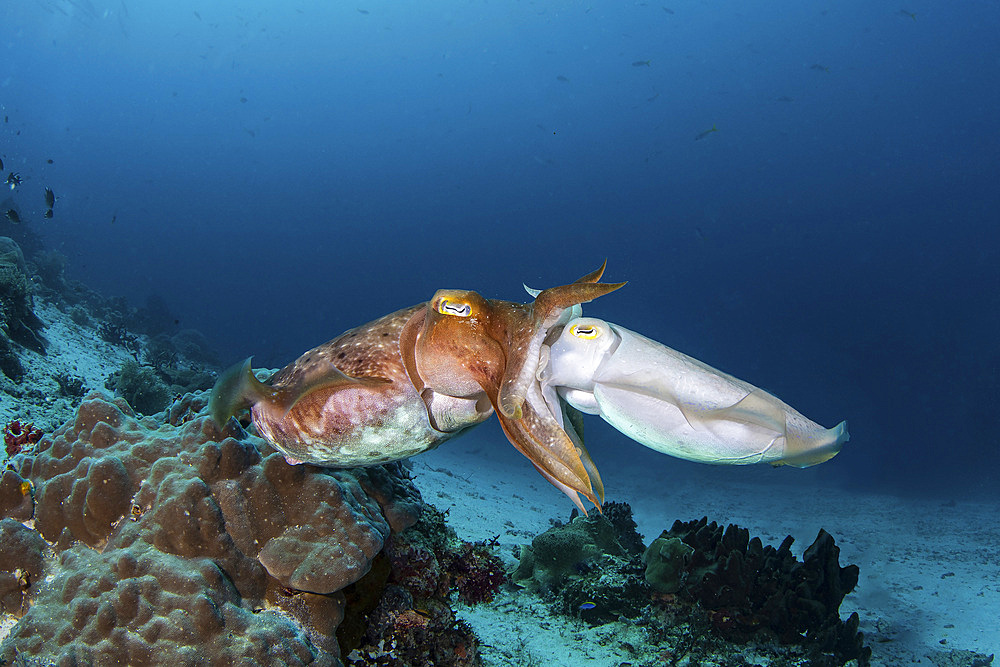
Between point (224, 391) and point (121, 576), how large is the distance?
1.39 metres

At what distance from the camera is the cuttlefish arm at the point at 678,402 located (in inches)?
53.0

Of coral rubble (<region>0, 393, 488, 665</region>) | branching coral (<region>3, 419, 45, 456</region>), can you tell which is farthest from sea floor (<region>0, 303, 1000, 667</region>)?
branching coral (<region>3, 419, 45, 456</region>)

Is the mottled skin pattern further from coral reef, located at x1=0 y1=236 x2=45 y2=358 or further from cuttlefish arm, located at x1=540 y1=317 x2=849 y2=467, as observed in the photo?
coral reef, located at x1=0 y1=236 x2=45 y2=358

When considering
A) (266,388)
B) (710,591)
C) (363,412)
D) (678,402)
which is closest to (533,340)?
(678,402)

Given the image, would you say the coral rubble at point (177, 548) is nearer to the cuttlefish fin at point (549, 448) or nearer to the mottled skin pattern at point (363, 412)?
the mottled skin pattern at point (363, 412)

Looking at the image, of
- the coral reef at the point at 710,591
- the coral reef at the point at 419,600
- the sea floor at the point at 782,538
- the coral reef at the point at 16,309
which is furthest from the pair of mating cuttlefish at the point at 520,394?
the coral reef at the point at 16,309

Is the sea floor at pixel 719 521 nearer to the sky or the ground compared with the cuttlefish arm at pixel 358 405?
nearer to the ground

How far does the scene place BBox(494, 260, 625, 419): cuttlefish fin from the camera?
1.40m

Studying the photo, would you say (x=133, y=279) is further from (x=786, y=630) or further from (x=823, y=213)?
(x=823, y=213)

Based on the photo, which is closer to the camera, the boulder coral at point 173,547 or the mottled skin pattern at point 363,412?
the mottled skin pattern at point 363,412

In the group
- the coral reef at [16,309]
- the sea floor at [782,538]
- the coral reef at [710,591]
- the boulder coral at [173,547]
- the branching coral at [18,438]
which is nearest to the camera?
the boulder coral at [173,547]

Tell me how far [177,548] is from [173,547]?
2 centimetres

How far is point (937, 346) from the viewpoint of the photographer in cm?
6700

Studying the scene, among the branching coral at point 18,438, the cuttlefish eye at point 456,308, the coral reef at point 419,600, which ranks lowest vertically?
the coral reef at point 419,600
